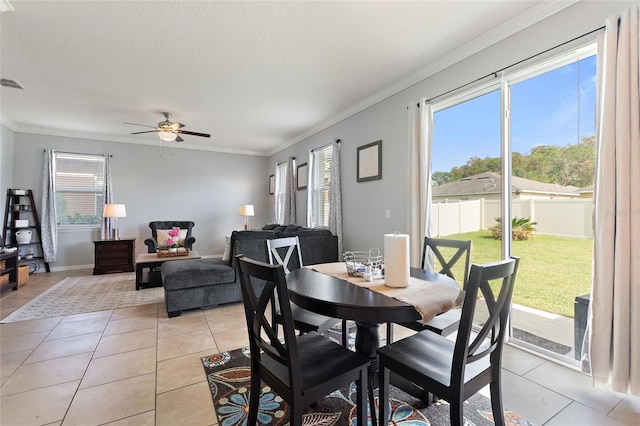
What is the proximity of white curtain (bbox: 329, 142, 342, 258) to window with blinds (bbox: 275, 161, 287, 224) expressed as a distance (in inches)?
87.3

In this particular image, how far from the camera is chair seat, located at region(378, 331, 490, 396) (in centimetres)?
125

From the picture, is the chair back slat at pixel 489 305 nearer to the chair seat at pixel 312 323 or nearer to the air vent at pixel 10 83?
the chair seat at pixel 312 323

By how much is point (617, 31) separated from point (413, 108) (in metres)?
1.60

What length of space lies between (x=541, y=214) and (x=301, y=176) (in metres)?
4.09

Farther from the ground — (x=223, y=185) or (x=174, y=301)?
(x=223, y=185)

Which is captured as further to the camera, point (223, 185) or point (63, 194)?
point (223, 185)

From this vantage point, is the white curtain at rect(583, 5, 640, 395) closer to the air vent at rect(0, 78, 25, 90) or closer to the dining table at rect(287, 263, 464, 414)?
the dining table at rect(287, 263, 464, 414)

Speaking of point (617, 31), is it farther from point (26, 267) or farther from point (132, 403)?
point (26, 267)

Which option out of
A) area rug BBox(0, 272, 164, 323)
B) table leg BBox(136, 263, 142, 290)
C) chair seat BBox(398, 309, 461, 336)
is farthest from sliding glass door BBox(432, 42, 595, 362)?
table leg BBox(136, 263, 142, 290)

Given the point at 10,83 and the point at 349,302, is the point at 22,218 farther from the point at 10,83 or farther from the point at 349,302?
the point at 349,302

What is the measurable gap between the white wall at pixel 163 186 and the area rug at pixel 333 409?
5.25m

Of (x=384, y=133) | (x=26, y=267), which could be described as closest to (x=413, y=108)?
(x=384, y=133)

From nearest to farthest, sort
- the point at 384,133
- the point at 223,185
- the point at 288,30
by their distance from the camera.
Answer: the point at 288,30 → the point at 384,133 → the point at 223,185

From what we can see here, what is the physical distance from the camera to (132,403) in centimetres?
173
